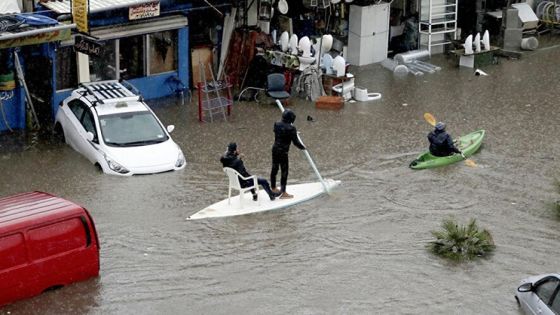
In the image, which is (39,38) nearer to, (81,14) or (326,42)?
(81,14)

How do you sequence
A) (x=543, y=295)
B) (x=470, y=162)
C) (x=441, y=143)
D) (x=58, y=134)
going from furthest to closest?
1. (x=58, y=134)
2. (x=470, y=162)
3. (x=441, y=143)
4. (x=543, y=295)

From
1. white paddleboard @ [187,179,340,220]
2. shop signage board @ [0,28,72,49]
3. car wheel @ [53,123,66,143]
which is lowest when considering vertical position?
white paddleboard @ [187,179,340,220]

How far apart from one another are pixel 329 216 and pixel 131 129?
17.4 ft

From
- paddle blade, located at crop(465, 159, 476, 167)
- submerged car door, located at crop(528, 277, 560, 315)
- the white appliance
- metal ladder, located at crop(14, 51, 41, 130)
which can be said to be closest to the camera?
submerged car door, located at crop(528, 277, 560, 315)

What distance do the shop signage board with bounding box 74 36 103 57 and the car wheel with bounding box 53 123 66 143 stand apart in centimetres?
190

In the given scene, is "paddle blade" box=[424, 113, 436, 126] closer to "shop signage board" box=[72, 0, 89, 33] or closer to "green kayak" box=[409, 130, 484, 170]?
"green kayak" box=[409, 130, 484, 170]

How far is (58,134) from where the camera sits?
2369 centimetres

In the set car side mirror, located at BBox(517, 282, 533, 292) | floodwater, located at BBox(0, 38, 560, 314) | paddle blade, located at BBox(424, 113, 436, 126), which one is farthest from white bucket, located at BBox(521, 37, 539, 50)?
car side mirror, located at BBox(517, 282, 533, 292)

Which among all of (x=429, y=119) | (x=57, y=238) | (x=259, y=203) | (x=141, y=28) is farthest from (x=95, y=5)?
(x=57, y=238)

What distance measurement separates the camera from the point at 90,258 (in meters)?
15.9

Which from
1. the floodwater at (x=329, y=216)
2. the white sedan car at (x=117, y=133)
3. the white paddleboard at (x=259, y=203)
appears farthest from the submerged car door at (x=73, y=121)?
the white paddleboard at (x=259, y=203)

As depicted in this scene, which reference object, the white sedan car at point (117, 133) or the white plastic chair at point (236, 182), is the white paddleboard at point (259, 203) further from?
the white sedan car at point (117, 133)

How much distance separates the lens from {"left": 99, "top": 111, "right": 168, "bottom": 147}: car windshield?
2155 cm

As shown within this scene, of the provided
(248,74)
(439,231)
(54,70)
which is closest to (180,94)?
(248,74)
